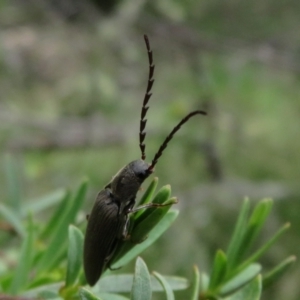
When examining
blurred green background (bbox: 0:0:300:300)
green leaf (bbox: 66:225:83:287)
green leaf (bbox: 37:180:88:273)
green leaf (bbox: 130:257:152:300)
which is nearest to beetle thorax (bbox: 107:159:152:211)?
green leaf (bbox: 37:180:88:273)

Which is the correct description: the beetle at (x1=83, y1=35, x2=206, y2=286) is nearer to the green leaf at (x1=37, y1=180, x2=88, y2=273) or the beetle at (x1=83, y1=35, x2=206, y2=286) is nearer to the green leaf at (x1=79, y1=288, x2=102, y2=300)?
the green leaf at (x1=37, y1=180, x2=88, y2=273)

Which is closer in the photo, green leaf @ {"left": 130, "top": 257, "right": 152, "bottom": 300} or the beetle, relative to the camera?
green leaf @ {"left": 130, "top": 257, "right": 152, "bottom": 300}

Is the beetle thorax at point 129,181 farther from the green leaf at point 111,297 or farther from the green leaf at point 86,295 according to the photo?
the green leaf at point 86,295

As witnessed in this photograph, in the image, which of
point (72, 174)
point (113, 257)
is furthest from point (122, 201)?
point (72, 174)

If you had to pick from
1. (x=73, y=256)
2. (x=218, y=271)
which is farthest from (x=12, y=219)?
(x=218, y=271)

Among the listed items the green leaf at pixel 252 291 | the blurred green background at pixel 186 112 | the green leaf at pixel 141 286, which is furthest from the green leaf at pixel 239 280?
the blurred green background at pixel 186 112

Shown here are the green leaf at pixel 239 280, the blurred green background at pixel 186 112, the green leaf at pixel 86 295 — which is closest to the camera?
the green leaf at pixel 86 295

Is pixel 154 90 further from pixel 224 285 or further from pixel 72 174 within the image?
pixel 224 285
